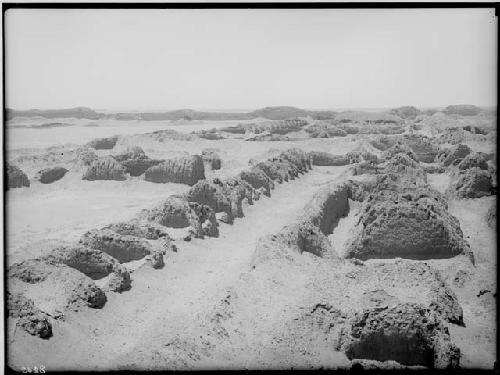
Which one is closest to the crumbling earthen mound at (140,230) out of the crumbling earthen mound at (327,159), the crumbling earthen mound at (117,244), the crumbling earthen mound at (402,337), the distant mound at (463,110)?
the crumbling earthen mound at (117,244)

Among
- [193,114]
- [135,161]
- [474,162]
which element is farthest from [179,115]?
[474,162]

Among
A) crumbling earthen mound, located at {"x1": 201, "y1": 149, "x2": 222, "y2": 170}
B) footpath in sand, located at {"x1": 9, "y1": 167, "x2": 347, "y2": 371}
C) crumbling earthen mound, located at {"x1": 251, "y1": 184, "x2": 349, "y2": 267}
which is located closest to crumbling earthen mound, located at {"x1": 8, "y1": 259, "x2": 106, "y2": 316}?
footpath in sand, located at {"x1": 9, "y1": 167, "x2": 347, "y2": 371}

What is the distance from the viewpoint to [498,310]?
4910 mm

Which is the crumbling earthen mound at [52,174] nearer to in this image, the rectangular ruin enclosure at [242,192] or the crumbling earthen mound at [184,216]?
the rectangular ruin enclosure at [242,192]

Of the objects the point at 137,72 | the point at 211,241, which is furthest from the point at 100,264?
the point at 137,72

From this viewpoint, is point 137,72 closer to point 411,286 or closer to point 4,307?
point 4,307

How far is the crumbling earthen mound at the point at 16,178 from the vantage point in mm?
4949

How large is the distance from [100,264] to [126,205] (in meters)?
0.90

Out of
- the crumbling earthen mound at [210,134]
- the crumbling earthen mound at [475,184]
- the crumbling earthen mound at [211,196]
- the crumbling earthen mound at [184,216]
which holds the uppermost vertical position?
the crumbling earthen mound at [210,134]

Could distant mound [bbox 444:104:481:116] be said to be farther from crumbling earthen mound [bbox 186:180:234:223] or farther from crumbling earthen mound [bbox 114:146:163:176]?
crumbling earthen mound [bbox 114:146:163:176]

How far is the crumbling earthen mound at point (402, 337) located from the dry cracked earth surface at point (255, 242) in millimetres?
12

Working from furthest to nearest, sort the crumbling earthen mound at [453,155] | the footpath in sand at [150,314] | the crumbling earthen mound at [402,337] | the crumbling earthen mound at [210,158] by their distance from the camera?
the crumbling earthen mound at [210,158], the crumbling earthen mound at [453,155], the footpath in sand at [150,314], the crumbling earthen mound at [402,337]

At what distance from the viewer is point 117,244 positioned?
5.10m

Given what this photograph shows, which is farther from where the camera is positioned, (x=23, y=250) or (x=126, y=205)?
(x=126, y=205)
